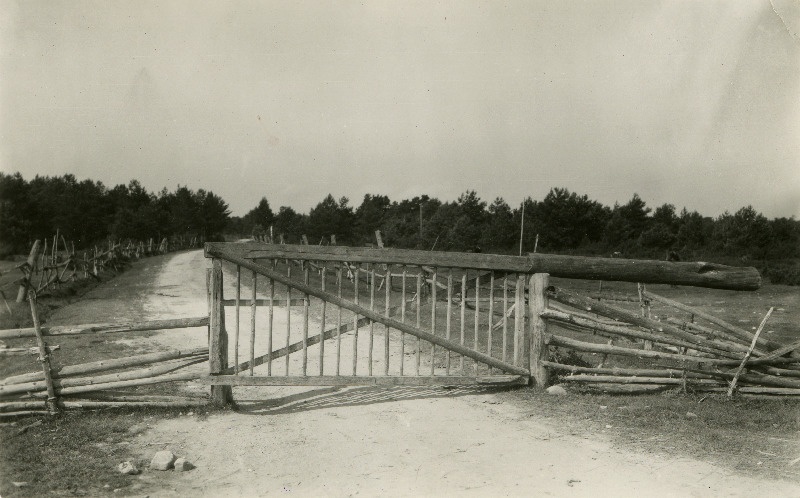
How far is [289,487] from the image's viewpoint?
4273 millimetres

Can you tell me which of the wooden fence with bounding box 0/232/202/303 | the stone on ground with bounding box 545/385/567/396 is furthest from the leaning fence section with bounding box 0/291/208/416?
the stone on ground with bounding box 545/385/567/396

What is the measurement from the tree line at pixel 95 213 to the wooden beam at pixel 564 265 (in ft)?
127

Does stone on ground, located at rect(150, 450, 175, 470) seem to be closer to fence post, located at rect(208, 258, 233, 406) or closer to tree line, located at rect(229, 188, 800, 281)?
fence post, located at rect(208, 258, 233, 406)

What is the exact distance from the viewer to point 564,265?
695cm

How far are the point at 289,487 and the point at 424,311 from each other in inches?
449

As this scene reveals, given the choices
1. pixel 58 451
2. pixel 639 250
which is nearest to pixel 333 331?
pixel 58 451

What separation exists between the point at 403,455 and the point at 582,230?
55.7m

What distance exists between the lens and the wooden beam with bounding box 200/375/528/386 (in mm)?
6018

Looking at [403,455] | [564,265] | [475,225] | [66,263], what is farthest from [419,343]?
[475,225]

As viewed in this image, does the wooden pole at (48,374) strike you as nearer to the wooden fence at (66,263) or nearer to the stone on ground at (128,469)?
the wooden fence at (66,263)

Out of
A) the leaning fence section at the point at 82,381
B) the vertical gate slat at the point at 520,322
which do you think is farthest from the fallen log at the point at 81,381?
the vertical gate slat at the point at 520,322

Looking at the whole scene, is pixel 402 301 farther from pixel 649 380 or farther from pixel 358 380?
pixel 649 380

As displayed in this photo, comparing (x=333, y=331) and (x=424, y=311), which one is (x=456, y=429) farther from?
(x=424, y=311)

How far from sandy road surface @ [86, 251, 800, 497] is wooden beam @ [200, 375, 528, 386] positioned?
21cm
